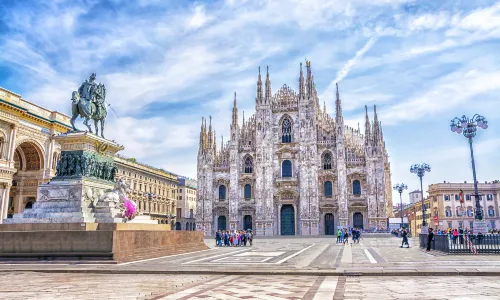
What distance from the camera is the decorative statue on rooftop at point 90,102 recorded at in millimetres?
15219

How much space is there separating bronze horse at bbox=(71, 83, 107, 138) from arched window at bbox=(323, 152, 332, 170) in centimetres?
3733

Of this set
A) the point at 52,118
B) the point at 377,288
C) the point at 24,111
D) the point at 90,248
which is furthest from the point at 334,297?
the point at 52,118

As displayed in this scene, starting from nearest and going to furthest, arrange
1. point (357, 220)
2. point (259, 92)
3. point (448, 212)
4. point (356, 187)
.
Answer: point (357, 220) → point (356, 187) → point (259, 92) → point (448, 212)

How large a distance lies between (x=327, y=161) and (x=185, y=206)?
3307 cm

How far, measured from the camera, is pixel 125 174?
54.0m

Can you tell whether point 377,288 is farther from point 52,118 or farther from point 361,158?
point 361,158

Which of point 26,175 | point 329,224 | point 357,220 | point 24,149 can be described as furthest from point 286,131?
point 26,175

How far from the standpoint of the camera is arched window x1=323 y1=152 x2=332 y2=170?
165ft

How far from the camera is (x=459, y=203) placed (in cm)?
6800

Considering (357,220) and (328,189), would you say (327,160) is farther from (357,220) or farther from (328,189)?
(357,220)

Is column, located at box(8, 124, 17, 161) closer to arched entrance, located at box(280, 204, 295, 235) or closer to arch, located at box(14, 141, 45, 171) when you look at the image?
arch, located at box(14, 141, 45, 171)

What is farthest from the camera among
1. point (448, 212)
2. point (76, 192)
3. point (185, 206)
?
point (185, 206)

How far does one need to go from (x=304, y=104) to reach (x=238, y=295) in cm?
4554

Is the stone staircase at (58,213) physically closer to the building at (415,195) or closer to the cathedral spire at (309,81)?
the cathedral spire at (309,81)
